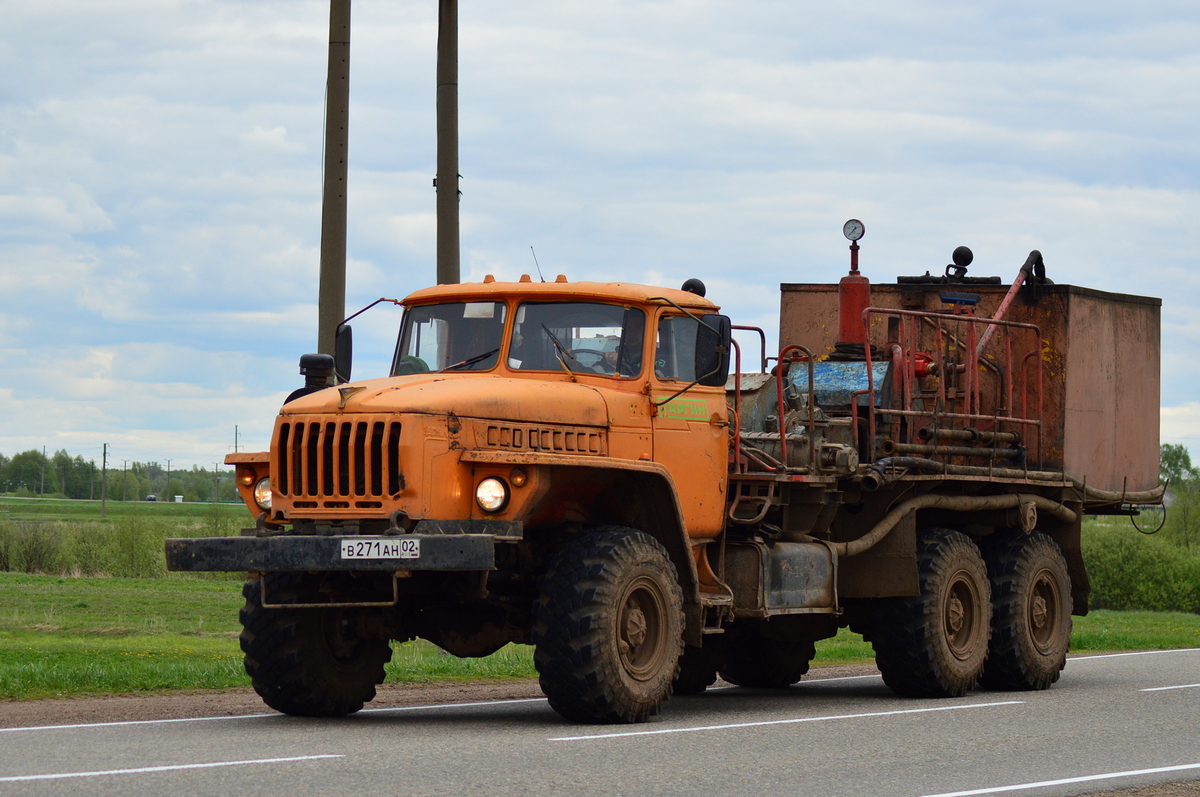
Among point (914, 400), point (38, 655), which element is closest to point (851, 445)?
point (914, 400)

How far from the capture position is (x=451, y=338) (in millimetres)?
12227

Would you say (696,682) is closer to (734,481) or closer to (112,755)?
(734,481)

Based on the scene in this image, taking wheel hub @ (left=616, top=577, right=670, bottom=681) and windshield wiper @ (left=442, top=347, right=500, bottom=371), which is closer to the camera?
wheel hub @ (left=616, top=577, right=670, bottom=681)

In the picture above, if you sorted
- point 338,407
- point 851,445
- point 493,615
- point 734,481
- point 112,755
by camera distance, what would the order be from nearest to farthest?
point 112,755
point 338,407
point 493,615
point 734,481
point 851,445

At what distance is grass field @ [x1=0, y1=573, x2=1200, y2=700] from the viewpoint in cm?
1509

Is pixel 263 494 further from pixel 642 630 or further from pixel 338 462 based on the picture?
pixel 642 630

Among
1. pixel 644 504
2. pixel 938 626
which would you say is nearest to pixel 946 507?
pixel 938 626

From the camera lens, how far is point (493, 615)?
11641 mm

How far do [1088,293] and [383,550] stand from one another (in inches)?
376

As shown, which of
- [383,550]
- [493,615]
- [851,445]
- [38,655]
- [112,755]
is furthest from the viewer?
[38,655]

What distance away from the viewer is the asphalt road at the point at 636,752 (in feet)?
26.3

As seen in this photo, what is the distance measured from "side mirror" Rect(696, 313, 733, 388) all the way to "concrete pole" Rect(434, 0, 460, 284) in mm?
7526

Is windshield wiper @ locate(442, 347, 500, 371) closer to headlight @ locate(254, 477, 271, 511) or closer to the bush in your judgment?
headlight @ locate(254, 477, 271, 511)

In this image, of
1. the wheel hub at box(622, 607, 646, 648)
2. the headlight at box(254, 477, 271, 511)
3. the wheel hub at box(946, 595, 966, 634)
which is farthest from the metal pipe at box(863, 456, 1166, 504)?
the headlight at box(254, 477, 271, 511)
